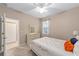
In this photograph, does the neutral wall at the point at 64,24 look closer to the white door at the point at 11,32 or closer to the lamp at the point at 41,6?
the lamp at the point at 41,6

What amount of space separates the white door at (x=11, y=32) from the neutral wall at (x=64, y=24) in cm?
57

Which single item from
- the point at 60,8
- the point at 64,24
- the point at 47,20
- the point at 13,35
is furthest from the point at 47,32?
the point at 13,35

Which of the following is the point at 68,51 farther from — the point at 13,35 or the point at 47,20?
the point at 13,35

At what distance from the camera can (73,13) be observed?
1.28m

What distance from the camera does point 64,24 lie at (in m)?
1.39

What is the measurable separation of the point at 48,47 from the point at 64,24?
1.47ft

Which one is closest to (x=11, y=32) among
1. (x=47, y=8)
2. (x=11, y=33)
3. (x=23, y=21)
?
(x=11, y=33)

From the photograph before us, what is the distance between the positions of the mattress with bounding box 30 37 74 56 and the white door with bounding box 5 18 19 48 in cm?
29

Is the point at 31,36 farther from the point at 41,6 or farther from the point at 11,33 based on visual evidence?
the point at 41,6

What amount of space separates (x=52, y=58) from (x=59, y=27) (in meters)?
0.52

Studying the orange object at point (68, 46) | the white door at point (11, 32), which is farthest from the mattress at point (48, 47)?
the white door at point (11, 32)

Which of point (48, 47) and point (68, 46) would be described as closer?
point (68, 46)

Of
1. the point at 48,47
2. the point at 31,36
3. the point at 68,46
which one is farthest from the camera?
the point at 31,36

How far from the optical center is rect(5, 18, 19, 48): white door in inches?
52.7
